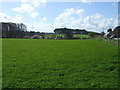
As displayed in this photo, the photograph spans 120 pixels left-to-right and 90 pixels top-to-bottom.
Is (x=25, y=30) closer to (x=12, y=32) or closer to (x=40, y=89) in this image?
(x=12, y=32)

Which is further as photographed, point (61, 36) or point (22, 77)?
point (61, 36)

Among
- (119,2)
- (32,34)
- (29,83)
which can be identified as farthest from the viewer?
(32,34)

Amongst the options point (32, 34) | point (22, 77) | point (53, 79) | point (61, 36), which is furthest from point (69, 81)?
point (32, 34)

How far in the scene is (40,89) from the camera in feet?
13.7

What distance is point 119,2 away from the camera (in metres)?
8.31

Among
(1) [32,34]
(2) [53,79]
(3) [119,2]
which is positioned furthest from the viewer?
(1) [32,34]

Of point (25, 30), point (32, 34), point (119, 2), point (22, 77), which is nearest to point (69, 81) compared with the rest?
point (22, 77)

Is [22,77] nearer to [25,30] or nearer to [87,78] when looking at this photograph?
[87,78]

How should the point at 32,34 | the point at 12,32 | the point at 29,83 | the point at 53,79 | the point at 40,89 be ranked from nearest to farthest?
the point at 40,89 → the point at 29,83 → the point at 53,79 → the point at 12,32 → the point at 32,34

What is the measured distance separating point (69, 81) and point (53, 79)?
609 mm

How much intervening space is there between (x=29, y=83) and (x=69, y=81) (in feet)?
4.53

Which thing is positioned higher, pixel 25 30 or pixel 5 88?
pixel 25 30

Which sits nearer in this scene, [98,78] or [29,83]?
[29,83]

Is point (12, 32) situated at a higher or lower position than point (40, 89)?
higher
